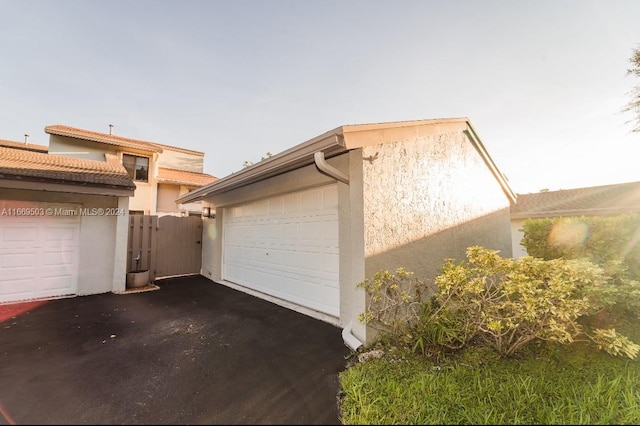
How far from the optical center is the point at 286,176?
6.19m

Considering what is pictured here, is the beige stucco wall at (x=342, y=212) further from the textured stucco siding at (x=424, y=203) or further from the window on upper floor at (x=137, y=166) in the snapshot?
the window on upper floor at (x=137, y=166)

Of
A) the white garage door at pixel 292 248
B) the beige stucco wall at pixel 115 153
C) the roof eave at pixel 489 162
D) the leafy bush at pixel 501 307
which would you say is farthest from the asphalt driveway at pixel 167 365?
the beige stucco wall at pixel 115 153

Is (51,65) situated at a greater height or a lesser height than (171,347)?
greater

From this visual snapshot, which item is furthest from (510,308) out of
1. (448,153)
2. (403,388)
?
(448,153)

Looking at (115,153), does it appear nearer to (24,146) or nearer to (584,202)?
(24,146)

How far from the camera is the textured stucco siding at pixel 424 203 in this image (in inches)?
168

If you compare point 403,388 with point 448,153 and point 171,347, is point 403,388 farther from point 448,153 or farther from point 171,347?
point 448,153

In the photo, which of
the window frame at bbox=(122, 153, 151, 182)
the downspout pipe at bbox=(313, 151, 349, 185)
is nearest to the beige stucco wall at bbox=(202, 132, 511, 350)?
the downspout pipe at bbox=(313, 151, 349, 185)

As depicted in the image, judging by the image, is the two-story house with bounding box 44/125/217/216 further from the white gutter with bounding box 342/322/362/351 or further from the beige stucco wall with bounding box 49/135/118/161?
the white gutter with bounding box 342/322/362/351

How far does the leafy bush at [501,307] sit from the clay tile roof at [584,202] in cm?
1181

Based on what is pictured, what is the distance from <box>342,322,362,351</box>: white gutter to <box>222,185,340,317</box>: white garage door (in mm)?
745

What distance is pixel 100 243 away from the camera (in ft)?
24.7

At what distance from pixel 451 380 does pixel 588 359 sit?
2.14 m

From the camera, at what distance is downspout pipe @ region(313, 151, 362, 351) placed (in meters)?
3.99
